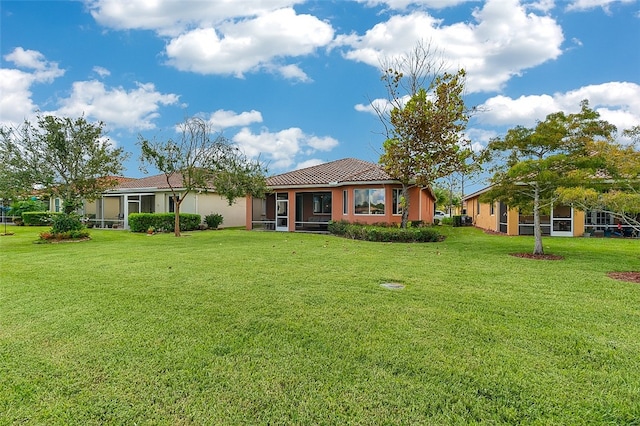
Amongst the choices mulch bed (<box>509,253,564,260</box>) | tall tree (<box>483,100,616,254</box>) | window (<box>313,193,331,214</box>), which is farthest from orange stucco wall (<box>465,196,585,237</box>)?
window (<box>313,193,331,214</box>)

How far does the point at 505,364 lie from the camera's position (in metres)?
3.40

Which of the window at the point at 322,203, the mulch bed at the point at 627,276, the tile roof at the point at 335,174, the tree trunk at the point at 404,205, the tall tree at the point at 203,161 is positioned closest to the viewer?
the mulch bed at the point at 627,276

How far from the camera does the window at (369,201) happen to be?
19203 millimetres

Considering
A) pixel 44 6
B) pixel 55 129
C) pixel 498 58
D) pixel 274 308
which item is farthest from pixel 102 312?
pixel 498 58

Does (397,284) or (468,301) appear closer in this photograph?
(468,301)

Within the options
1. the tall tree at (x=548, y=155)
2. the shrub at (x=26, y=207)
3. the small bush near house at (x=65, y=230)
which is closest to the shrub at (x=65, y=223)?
the small bush near house at (x=65, y=230)

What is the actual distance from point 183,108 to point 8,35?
9068mm

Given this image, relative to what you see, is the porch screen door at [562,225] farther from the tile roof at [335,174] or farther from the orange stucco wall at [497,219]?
the tile roof at [335,174]

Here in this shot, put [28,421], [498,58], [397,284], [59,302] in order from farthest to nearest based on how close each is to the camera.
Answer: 1. [498,58]
2. [397,284]
3. [59,302]
4. [28,421]

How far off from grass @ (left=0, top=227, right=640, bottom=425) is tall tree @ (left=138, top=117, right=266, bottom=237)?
1120cm

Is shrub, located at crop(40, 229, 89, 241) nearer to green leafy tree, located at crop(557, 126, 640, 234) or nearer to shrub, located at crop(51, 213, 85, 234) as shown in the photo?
shrub, located at crop(51, 213, 85, 234)

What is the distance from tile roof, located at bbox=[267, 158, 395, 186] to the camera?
1948 cm

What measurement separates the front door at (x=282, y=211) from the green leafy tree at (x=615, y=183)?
15940 millimetres

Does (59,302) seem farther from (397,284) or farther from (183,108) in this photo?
(183,108)
